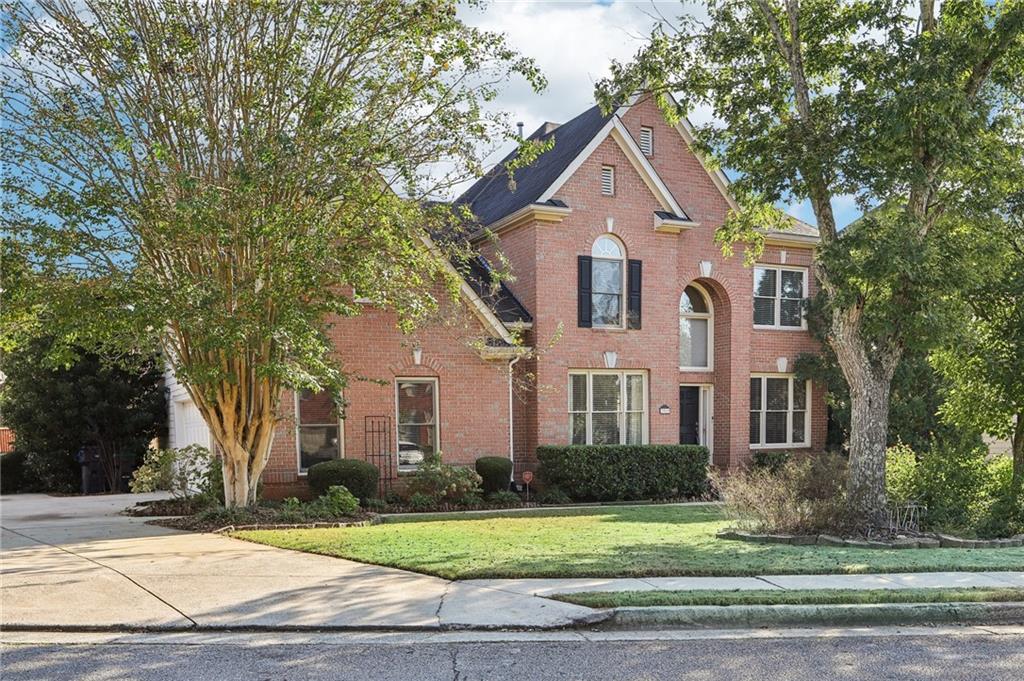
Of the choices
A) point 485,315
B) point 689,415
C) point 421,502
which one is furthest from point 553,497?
point 689,415

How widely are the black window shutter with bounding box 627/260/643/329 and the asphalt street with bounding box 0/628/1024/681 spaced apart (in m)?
13.8

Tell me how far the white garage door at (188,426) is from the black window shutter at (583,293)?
9045 mm

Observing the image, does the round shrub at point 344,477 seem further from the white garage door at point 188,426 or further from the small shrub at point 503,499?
the white garage door at point 188,426

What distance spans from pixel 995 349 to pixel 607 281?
864 centimetres

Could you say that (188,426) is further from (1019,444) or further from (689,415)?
(1019,444)

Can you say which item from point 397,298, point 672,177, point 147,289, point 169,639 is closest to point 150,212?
point 147,289

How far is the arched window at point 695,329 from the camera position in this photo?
72.5ft

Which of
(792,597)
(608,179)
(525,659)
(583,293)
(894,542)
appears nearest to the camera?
(525,659)

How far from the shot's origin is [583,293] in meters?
19.7

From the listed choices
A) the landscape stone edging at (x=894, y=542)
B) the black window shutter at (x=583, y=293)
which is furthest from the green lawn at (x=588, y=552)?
the black window shutter at (x=583, y=293)

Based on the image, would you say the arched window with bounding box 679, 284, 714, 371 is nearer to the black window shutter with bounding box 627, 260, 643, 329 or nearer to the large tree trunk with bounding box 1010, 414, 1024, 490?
the black window shutter with bounding box 627, 260, 643, 329

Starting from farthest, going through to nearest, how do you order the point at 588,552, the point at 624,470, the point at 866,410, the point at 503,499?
the point at 624,470 → the point at 503,499 → the point at 866,410 → the point at 588,552

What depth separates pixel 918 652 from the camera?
20.4ft

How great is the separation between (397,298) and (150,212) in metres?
3.94
